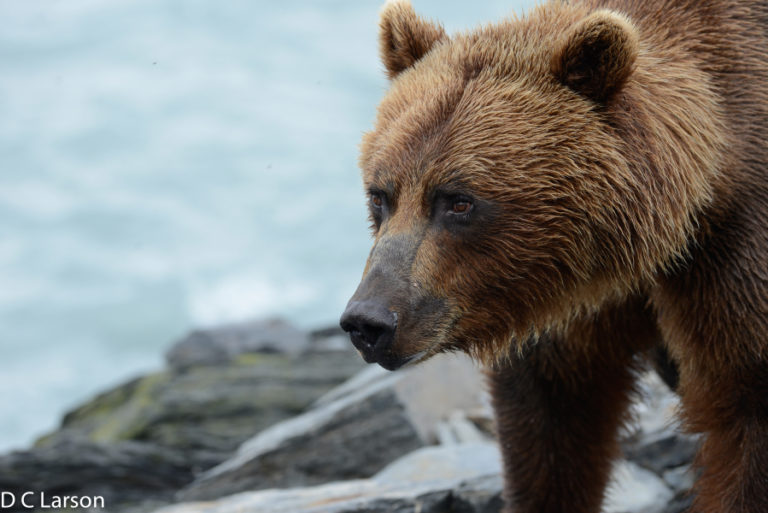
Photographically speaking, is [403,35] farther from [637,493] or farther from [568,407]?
[637,493]

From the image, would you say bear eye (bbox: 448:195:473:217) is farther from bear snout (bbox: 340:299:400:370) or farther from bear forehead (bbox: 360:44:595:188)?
bear snout (bbox: 340:299:400:370)

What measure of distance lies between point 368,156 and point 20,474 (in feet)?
14.2

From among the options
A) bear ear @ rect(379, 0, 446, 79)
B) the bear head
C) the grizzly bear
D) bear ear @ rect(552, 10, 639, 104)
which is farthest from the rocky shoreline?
bear ear @ rect(379, 0, 446, 79)

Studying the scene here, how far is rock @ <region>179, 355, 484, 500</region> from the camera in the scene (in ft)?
23.0

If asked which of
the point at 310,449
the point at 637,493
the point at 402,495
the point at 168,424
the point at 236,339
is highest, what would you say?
the point at 236,339

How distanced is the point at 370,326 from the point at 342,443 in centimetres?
373

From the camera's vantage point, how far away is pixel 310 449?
707 cm

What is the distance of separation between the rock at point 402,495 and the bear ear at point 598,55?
244cm

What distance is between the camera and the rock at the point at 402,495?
201 inches

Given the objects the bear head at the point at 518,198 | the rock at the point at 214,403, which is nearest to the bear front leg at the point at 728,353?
the bear head at the point at 518,198

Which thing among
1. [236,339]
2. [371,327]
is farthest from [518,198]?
[236,339]

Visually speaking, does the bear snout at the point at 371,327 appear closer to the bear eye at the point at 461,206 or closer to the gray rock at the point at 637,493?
the bear eye at the point at 461,206

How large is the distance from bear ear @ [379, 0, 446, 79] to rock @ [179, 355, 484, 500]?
3.35m

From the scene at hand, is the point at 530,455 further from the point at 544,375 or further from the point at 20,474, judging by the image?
the point at 20,474
